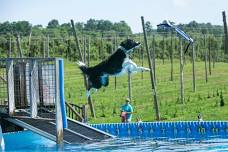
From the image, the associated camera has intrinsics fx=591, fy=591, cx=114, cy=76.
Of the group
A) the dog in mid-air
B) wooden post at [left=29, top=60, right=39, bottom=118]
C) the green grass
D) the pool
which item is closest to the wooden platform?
wooden post at [left=29, top=60, right=39, bottom=118]

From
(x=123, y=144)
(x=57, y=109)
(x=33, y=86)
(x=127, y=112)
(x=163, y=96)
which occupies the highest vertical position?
(x=33, y=86)

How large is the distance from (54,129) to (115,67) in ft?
8.98

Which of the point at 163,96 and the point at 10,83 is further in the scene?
the point at 163,96

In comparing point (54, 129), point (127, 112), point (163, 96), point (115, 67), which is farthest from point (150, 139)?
point (163, 96)

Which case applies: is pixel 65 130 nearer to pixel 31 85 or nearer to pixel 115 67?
pixel 31 85

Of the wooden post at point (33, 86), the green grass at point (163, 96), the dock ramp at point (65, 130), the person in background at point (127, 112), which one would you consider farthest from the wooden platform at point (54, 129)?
the green grass at point (163, 96)

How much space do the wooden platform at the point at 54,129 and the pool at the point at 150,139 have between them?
40 cm

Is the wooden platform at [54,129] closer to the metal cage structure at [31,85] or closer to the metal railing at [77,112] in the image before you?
the metal cage structure at [31,85]

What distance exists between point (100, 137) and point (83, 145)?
1312 millimetres

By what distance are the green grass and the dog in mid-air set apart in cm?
506

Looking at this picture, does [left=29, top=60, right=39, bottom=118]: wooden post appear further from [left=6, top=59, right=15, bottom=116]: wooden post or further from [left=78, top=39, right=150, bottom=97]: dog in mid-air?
[left=78, top=39, right=150, bottom=97]: dog in mid-air

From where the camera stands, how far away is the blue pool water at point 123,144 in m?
16.2

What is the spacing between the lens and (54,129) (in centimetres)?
1811

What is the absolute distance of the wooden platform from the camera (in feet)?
58.8
